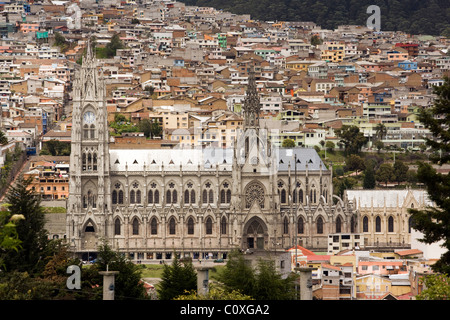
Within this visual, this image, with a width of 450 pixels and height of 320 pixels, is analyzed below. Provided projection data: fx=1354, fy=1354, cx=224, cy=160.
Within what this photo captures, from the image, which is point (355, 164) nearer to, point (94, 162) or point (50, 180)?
point (50, 180)

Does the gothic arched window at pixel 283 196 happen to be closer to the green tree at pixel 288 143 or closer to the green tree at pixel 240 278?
the green tree at pixel 288 143

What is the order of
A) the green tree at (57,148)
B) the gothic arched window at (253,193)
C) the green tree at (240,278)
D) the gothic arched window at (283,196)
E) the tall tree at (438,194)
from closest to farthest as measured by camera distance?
the tall tree at (438,194), the green tree at (240,278), the gothic arched window at (253,193), the gothic arched window at (283,196), the green tree at (57,148)

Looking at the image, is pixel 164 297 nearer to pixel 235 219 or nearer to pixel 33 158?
pixel 235 219

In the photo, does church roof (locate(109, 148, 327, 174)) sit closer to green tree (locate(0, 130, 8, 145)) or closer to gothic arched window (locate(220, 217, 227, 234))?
gothic arched window (locate(220, 217, 227, 234))

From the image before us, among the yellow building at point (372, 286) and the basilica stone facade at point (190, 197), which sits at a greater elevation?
the basilica stone facade at point (190, 197)

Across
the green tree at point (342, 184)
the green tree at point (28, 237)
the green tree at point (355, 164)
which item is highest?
the green tree at point (355, 164)

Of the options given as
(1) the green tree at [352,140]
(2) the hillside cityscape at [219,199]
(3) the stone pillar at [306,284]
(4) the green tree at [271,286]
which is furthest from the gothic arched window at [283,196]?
(3) the stone pillar at [306,284]

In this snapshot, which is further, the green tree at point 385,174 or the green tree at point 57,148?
the green tree at point 57,148

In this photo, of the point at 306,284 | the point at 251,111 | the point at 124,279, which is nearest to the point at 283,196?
the point at 251,111
